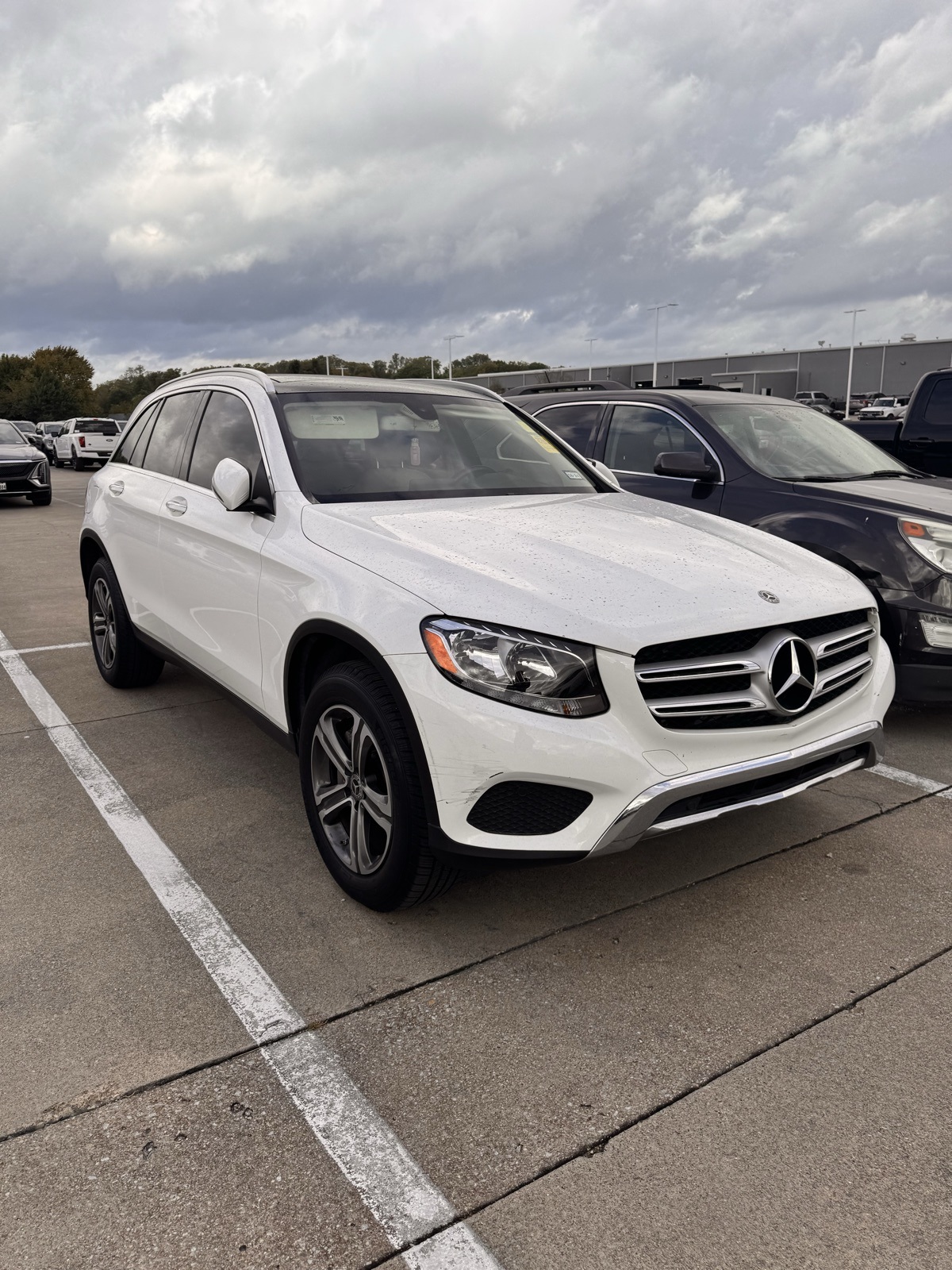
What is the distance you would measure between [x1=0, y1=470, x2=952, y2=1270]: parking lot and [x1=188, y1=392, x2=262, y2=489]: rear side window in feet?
4.75

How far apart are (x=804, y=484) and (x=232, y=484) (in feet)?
11.4

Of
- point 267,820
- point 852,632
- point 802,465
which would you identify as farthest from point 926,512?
point 267,820

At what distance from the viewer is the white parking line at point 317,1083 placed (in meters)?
1.90

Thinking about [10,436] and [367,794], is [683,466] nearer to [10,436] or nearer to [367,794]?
[367,794]

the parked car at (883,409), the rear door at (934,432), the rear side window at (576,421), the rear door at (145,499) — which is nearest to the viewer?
the rear door at (145,499)

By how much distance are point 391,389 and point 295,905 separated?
233cm

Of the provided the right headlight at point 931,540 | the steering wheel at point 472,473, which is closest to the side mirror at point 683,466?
the right headlight at point 931,540

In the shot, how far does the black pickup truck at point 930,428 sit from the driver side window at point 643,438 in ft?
10.5

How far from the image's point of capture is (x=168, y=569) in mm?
4418

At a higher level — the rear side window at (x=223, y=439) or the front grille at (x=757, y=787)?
the rear side window at (x=223, y=439)

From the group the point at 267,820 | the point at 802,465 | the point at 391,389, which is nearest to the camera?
the point at 267,820

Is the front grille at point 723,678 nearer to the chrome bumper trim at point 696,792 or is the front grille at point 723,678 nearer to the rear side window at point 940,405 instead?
the chrome bumper trim at point 696,792

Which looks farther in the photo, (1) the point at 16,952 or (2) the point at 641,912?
(2) the point at 641,912

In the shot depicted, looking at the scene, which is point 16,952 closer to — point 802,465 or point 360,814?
point 360,814
